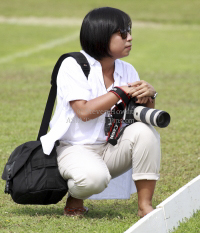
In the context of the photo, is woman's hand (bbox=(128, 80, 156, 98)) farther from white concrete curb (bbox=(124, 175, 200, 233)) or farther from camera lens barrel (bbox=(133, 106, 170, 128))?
white concrete curb (bbox=(124, 175, 200, 233))

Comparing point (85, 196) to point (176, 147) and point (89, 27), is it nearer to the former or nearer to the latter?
point (89, 27)

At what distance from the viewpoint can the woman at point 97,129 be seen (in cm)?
328

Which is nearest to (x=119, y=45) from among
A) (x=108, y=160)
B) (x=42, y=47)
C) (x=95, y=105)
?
(x=95, y=105)

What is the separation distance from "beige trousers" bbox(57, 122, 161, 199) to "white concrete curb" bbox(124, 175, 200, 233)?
0.76 ft

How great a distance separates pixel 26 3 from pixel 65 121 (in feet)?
118

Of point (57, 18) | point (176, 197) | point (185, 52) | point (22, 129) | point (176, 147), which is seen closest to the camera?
point (176, 197)

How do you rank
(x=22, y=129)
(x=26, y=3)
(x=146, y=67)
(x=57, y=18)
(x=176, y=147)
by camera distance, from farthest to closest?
(x=26, y=3) → (x=57, y=18) → (x=146, y=67) → (x=22, y=129) → (x=176, y=147)

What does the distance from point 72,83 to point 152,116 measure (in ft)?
1.88

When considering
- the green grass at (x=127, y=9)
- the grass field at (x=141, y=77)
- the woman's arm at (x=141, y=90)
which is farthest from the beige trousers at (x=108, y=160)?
the green grass at (x=127, y=9)

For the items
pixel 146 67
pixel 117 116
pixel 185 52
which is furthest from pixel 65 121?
pixel 185 52

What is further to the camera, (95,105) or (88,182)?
(95,105)

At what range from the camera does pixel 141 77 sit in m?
12.9

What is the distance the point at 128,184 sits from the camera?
378 centimetres

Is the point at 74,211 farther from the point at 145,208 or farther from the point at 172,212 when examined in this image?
the point at 172,212
